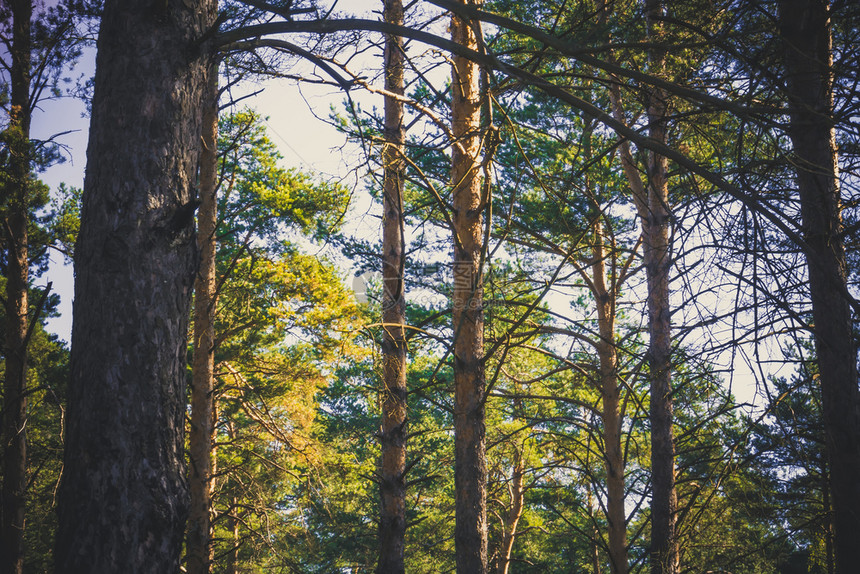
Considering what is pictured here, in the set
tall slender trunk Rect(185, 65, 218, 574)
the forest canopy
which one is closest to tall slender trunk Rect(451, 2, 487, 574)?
the forest canopy

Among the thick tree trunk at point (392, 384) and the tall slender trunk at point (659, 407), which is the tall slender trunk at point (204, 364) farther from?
the tall slender trunk at point (659, 407)

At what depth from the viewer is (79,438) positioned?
2.42 meters

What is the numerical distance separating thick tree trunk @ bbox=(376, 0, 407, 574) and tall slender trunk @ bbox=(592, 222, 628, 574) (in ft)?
9.31

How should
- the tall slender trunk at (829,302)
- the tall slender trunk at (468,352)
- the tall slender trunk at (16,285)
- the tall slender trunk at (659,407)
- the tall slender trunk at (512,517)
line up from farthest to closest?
the tall slender trunk at (512,517) < the tall slender trunk at (659,407) < the tall slender trunk at (16,285) < the tall slender trunk at (468,352) < the tall slender trunk at (829,302)

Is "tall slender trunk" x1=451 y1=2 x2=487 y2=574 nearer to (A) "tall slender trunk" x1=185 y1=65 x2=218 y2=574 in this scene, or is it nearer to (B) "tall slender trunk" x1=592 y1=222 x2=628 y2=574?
(A) "tall slender trunk" x1=185 y1=65 x2=218 y2=574

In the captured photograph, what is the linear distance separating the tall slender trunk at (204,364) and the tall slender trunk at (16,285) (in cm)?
178

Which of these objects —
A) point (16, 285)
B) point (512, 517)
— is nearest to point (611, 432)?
point (16, 285)

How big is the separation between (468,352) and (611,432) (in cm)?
458

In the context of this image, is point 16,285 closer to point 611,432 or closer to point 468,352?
point 468,352

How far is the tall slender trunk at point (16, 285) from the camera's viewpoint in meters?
6.89

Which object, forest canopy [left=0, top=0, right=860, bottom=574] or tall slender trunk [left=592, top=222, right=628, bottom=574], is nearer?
forest canopy [left=0, top=0, right=860, bottom=574]

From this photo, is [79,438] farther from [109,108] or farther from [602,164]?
[602,164]

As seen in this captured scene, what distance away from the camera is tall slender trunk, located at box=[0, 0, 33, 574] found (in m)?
6.89

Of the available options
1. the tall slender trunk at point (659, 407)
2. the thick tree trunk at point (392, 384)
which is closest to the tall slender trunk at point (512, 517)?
the tall slender trunk at point (659, 407)
